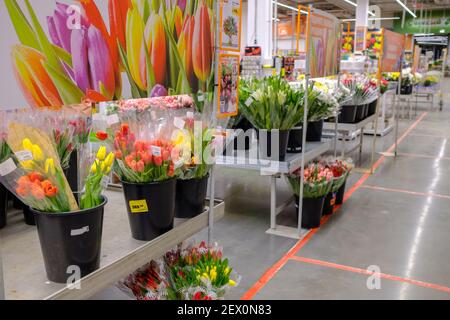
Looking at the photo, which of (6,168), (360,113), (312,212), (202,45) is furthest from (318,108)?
(6,168)

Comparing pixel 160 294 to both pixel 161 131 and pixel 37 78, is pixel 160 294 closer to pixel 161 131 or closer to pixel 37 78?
pixel 161 131

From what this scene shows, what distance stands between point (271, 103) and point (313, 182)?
82 centimetres

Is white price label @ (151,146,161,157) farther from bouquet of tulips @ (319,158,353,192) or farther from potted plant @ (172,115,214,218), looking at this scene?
bouquet of tulips @ (319,158,353,192)

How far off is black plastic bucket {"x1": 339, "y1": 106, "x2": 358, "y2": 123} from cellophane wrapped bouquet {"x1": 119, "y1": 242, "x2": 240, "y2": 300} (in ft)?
12.2

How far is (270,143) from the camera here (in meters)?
3.69

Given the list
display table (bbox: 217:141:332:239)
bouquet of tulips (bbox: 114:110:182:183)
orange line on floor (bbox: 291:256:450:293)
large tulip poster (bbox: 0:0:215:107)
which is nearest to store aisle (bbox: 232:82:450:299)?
orange line on floor (bbox: 291:256:450:293)

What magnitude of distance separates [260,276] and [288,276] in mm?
198

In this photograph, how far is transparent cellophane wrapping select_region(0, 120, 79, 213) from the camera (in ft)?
4.33

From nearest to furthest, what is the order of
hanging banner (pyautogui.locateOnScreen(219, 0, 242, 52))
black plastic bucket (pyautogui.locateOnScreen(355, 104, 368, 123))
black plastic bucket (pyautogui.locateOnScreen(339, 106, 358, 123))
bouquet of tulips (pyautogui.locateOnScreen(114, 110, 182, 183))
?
bouquet of tulips (pyautogui.locateOnScreen(114, 110, 182, 183))
hanging banner (pyautogui.locateOnScreen(219, 0, 242, 52))
black plastic bucket (pyautogui.locateOnScreen(339, 106, 358, 123))
black plastic bucket (pyautogui.locateOnScreen(355, 104, 368, 123))

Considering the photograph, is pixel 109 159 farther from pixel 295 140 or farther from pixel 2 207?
pixel 295 140

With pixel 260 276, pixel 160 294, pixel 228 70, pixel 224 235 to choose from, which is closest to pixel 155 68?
pixel 228 70

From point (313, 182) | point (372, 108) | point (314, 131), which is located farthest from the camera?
point (372, 108)

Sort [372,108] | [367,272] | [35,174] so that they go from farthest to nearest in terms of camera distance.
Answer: [372,108] → [367,272] → [35,174]
